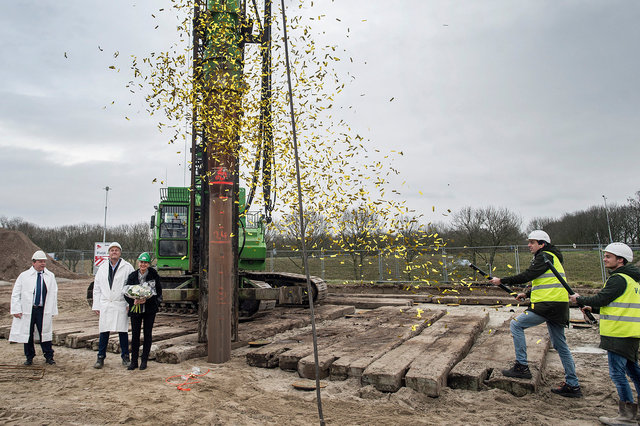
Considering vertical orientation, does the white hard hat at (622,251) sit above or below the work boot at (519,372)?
above

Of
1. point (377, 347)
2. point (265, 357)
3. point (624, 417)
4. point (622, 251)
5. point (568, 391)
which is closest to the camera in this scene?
point (624, 417)

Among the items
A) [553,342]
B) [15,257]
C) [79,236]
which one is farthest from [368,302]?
[79,236]

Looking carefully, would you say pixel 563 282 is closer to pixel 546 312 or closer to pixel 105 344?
pixel 546 312

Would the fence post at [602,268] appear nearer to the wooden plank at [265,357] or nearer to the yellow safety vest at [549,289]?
the yellow safety vest at [549,289]

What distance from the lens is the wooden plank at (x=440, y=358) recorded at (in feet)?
16.5

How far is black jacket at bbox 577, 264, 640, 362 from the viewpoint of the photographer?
445 cm

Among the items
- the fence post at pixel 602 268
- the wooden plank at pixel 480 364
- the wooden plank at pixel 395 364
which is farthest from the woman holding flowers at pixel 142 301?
the fence post at pixel 602 268

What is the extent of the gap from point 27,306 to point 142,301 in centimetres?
216

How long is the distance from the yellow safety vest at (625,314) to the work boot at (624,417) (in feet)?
2.28

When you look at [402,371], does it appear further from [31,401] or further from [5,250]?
[5,250]

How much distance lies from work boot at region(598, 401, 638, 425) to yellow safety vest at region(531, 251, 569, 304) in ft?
4.39

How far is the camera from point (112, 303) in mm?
6852

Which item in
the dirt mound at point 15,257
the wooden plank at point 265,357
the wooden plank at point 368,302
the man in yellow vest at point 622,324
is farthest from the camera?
the dirt mound at point 15,257

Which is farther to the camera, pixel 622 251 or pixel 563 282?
pixel 563 282
